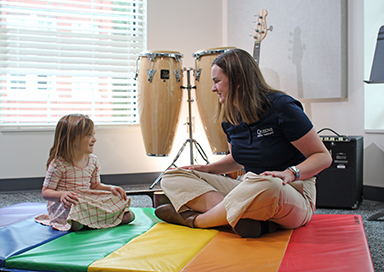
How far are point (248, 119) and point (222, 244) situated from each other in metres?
0.55

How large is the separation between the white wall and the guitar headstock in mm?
696

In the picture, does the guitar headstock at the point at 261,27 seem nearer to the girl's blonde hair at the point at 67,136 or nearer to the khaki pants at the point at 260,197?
the khaki pants at the point at 260,197

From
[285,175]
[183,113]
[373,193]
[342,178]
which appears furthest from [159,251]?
[183,113]

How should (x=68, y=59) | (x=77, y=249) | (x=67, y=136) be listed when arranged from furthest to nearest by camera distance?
1. (x=68, y=59)
2. (x=67, y=136)
3. (x=77, y=249)

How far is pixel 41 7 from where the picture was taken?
12.1 ft

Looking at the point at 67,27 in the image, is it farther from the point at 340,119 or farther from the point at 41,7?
the point at 340,119

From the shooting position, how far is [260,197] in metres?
1.43

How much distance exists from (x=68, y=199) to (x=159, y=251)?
0.57 m

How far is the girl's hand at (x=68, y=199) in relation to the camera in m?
1.74

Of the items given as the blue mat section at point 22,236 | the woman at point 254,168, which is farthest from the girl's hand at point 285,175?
the blue mat section at point 22,236

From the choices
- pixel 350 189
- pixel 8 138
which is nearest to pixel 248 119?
pixel 350 189

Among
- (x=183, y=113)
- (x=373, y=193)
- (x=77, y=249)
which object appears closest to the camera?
(x=77, y=249)

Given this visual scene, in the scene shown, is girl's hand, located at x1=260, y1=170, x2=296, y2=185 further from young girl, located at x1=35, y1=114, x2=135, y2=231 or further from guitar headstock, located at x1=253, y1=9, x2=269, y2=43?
guitar headstock, located at x1=253, y1=9, x2=269, y2=43

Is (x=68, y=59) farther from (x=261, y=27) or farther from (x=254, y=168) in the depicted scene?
(x=254, y=168)
